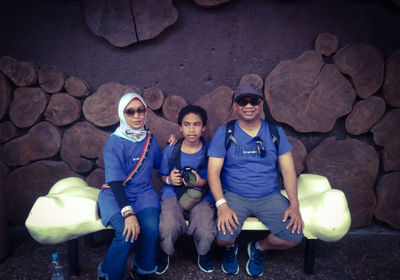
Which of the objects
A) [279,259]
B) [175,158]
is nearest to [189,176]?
[175,158]

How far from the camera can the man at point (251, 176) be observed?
207 centimetres

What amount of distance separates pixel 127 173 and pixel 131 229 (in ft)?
1.54

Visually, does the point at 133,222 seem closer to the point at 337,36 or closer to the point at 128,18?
the point at 128,18

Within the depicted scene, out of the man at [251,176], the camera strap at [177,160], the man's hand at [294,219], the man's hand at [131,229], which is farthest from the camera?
the camera strap at [177,160]

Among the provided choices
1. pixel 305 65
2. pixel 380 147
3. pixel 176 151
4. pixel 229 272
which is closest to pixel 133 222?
pixel 176 151

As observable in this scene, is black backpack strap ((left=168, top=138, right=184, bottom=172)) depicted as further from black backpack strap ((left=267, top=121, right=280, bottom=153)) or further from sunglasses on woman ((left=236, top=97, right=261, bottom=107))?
black backpack strap ((left=267, top=121, right=280, bottom=153))

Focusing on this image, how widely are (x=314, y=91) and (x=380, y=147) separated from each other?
32.8 inches

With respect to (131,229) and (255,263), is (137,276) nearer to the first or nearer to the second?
(131,229)

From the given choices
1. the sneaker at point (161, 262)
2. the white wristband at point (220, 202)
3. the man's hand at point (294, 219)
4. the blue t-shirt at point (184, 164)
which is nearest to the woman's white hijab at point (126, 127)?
the blue t-shirt at point (184, 164)

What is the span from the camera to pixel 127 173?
2.16 m

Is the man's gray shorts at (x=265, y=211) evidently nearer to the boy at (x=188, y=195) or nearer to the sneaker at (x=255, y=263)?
the boy at (x=188, y=195)

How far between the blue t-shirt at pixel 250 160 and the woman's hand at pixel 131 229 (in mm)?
733

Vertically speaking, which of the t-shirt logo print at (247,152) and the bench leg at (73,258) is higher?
the t-shirt logo print at (247,152)

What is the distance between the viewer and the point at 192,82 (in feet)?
8.57
